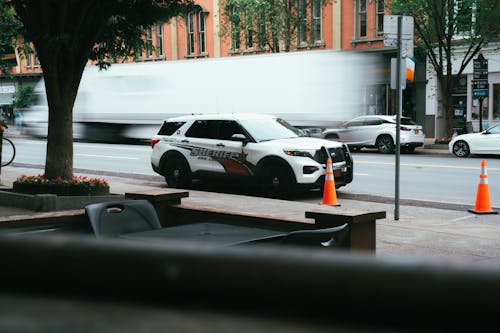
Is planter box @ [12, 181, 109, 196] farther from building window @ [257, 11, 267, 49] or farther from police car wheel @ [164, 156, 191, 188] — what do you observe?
building window @ [257, 11, 267, 49]

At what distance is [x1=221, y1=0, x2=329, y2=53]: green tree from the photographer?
34.0 meters

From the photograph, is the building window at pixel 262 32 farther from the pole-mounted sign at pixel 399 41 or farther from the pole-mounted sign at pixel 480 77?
the pole-mounted sign at pixel 399 41

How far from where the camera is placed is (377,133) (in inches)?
980

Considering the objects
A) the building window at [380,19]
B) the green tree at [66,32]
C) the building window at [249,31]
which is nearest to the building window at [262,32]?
the building window at [249,31]

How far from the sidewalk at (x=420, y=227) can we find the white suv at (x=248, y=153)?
1.93ft

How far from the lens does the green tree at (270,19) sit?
33969 millimetres

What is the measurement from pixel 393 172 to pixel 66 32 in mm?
10414

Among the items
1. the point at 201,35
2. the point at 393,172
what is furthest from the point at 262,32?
the point at 393,172

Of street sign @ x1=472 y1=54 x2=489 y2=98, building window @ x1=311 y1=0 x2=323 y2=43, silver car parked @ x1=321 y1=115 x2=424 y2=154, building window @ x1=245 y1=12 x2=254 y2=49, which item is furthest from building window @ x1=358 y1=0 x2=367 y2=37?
street sign @ x1=472 y1=54 x2=489 y2=98

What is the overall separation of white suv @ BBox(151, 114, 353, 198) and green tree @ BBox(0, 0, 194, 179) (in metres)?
3.55

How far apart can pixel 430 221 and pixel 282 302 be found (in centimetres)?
981

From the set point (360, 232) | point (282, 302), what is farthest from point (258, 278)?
point (360, 232)

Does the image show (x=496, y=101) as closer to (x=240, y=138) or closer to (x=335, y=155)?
(x=335, y=155)

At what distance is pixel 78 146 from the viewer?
28.9m
